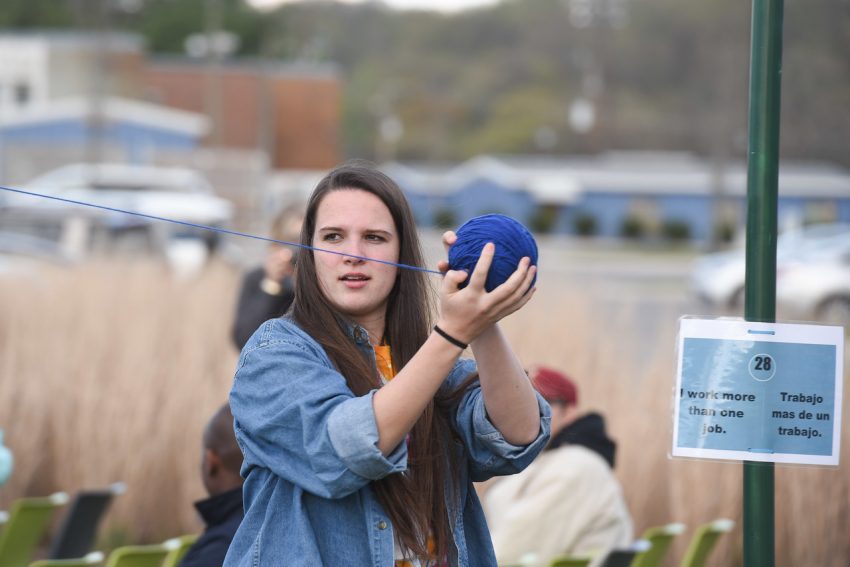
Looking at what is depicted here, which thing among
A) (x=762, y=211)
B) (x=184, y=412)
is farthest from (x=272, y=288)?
(x=762, y=211)

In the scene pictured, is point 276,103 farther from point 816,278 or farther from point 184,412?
point 184,412

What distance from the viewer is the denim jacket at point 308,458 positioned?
2.03 metres

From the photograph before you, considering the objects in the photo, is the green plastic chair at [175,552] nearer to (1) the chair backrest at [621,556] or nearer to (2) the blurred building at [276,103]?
(1) the chair backrest at [621,556]

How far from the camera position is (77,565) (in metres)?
3.70

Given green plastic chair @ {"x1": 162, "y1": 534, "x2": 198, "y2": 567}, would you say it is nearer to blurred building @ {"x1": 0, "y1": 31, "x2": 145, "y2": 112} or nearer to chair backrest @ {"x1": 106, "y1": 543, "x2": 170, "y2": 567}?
chair backrest @ {"x1": 106, "y1": 543, "x2": 170, "y2": 567}

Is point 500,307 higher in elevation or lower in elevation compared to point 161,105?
lower

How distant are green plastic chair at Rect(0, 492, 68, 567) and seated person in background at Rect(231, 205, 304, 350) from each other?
1319 mm

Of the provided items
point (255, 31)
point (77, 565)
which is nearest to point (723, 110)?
point (77, 565)

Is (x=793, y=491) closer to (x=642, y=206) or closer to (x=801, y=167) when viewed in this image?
(x=642, y=206)

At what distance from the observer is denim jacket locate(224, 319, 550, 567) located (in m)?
2.03

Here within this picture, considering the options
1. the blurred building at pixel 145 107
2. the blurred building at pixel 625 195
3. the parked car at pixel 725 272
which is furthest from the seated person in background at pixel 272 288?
the blurred building at pixel 625 195

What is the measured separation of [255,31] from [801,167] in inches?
1323

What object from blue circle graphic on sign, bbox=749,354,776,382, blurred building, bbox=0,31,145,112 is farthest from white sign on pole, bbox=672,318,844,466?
blurred building, bbox=0,31,145,112

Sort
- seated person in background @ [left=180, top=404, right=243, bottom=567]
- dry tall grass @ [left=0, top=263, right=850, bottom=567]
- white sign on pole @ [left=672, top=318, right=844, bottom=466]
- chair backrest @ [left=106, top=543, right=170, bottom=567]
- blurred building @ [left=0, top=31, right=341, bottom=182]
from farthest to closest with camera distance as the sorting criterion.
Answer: blurred building @ [left=0, top=31, right=341, bottom=182] < dry tall grass @ [left=0, top=263, right=850, bottom=567] < chair backrest @ [left=106, top=543, right=170, bottom=567] < seated person in background @ [left=180, top=404, right=243, bottom=567] < white sign on pole @ [left=672, top=318, right=844, bottom=466]
